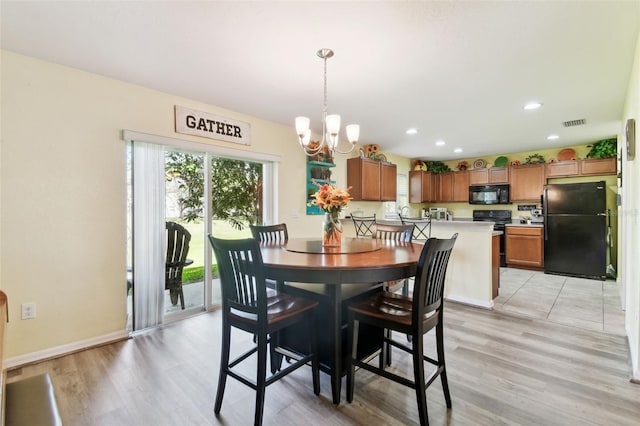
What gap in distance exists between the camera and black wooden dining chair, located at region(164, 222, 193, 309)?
3.15 m

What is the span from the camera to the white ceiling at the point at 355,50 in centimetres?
176

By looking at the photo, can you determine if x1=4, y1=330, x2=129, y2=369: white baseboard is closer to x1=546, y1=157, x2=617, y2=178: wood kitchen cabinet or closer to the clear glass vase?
the clear glass vase

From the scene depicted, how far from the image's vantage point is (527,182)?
19.2ft

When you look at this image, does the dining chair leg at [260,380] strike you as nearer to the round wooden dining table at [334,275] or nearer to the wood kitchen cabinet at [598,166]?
the round wooden dining table at [334,275]

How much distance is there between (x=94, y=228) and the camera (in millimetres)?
2578

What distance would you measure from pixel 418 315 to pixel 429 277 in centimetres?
21

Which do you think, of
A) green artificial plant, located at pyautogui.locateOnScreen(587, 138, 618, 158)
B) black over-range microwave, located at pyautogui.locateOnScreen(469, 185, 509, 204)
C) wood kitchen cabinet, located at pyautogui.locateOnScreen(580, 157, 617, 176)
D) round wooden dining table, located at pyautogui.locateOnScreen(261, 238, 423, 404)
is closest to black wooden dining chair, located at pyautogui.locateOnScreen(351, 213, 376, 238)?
round wooden dining table, located at pyautogui.locateOnScreen(261, 238, 423, 404)

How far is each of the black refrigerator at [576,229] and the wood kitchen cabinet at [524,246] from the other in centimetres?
22

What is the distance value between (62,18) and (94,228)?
1.57m

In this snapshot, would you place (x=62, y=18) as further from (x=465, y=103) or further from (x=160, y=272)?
(x=465, y=103)

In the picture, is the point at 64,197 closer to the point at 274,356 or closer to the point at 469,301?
the point at 274,356

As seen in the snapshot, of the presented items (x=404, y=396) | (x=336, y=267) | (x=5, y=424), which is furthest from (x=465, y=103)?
(x=5, y=424)

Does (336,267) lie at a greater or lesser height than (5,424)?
greater

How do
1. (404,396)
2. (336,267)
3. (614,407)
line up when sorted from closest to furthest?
1. (336,267)
2. (614,407)
3. (404,396)
